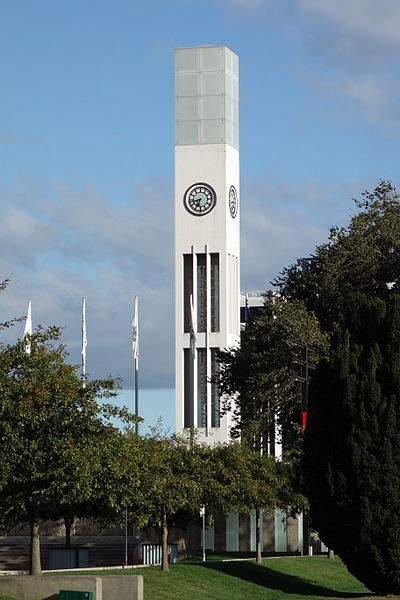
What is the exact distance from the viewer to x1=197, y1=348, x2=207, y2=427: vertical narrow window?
96.6m

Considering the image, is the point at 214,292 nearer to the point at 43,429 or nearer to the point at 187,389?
the point at 187,389

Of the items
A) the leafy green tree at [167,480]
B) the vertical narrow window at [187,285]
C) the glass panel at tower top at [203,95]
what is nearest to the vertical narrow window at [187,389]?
the vertical narrow window at [187,285]

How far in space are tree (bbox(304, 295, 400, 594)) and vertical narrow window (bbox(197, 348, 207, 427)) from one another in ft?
182

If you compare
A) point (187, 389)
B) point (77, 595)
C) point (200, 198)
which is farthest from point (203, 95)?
point (77, 595)

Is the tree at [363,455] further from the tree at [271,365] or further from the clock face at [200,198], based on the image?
the clock face at [200,198]

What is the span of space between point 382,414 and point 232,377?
2425 centimetres

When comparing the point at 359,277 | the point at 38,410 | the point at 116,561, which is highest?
the point at 359,277

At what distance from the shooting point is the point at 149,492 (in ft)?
138

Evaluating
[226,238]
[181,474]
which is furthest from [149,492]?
[226,238]

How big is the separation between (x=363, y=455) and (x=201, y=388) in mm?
58411

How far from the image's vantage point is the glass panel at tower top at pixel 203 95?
95.7 metres

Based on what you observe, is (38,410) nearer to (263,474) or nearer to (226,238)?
(263,474)

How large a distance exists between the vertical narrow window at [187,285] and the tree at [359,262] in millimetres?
35886

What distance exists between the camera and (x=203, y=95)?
95.8m
